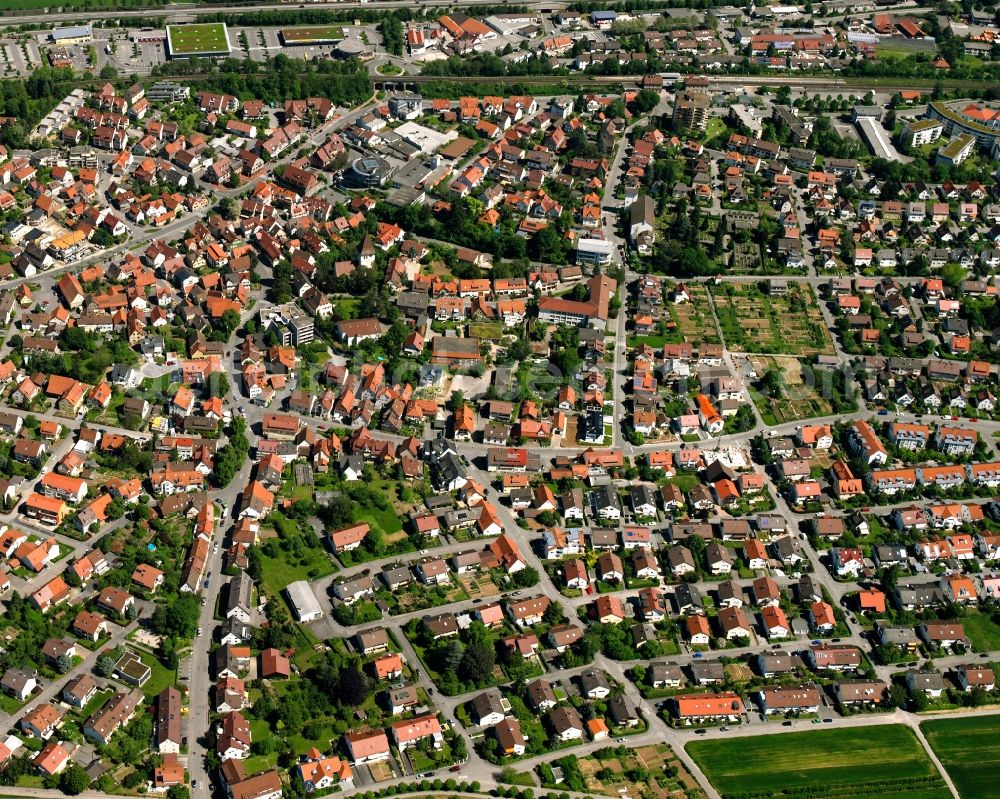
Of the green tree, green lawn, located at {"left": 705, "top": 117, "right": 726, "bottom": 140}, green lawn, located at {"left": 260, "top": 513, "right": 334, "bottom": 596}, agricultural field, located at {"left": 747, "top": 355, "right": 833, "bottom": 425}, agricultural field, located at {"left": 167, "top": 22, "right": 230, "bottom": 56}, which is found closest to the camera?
the green tree

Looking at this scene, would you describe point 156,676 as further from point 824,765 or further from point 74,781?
point 824,765

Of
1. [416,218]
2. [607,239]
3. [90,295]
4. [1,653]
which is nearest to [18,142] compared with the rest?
[90,295]

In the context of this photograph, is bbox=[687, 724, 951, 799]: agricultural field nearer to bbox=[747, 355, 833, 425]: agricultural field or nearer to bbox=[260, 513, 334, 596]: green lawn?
bbox=[260, 513, 334, 596]: green lawn

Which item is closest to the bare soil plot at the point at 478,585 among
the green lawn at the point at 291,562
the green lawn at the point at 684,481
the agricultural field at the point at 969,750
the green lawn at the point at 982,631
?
the green lawn at the point at 291,562

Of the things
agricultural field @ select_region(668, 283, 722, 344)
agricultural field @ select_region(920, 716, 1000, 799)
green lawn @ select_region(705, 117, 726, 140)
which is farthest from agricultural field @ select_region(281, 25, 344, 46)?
agricultural field @ select_region(920, 716, 1000, 799)

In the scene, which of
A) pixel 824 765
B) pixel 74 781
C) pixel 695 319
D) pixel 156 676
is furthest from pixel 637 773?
pixel 695 319

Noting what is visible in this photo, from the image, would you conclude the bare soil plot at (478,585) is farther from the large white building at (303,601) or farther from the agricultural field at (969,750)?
the agricultural field at (969,750)
